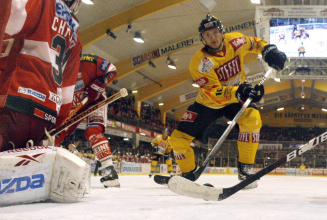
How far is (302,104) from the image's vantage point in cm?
3138

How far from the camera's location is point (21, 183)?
1.62m

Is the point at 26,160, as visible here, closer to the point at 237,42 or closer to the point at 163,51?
the point at 237,42

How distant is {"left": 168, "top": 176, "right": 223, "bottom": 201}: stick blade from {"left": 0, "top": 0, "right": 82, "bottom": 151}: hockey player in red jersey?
78cm

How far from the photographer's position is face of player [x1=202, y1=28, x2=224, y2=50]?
9.63 feet

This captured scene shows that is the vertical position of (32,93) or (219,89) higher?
(219,89)

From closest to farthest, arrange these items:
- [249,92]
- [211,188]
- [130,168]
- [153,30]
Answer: [211,188]
[249,92]
[130,168]
[153,30]

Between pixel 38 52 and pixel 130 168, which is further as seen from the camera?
pixel 130 168

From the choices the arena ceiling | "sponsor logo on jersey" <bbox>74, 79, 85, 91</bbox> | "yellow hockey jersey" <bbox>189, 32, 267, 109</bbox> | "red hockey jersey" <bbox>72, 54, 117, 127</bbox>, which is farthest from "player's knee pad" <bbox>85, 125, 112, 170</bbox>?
the arena ceiling

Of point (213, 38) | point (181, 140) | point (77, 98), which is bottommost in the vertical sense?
point (181, 140)

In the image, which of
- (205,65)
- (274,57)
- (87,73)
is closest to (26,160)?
(87,73)

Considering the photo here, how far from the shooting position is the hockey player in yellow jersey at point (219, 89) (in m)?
2.89

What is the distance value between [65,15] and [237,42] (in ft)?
5.67

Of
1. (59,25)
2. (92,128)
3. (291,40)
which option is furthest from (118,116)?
(59,25)

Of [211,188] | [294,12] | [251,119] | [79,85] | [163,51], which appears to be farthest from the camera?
[163,51]
